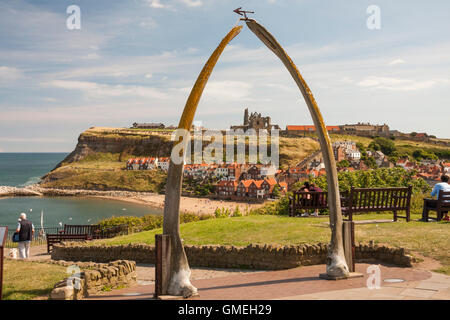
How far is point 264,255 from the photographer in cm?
966

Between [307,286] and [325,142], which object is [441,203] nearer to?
[325,142]

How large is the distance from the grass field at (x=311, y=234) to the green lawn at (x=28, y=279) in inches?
165

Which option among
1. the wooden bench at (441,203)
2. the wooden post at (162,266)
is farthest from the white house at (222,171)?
the wooden post at (162,266)

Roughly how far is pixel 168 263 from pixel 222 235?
5.69 m

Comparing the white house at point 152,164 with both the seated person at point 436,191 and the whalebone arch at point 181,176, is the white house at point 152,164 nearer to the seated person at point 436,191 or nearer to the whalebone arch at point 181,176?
the seated person at point 436,191

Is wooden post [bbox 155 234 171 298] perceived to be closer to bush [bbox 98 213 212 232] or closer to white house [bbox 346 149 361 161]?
bush [bbox 98 213 212 232]

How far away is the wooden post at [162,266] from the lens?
670cm

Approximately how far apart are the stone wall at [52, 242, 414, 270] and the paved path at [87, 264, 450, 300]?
0.99 feet

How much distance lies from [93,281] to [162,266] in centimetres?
189

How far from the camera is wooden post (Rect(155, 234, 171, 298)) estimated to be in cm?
670

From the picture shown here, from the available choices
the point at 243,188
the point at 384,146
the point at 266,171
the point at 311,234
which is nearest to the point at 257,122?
the point at 384,146
